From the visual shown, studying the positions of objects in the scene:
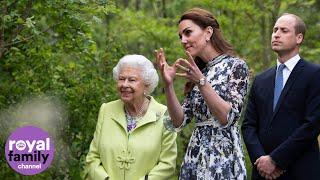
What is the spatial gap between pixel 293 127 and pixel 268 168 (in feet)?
1.11

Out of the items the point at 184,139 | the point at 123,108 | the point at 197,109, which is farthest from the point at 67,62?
the point at 197,109

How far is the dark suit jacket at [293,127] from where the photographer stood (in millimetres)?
3863

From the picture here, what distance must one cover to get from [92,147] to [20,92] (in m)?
1.95

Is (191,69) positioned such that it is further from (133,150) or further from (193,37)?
(133,150)

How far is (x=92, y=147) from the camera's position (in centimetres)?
446

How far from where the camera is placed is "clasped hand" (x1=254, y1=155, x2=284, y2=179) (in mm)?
3910

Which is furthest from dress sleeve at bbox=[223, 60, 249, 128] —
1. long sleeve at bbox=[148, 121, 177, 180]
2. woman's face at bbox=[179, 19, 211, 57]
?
long sleeve at bbox=[148, 121, 177, 180]

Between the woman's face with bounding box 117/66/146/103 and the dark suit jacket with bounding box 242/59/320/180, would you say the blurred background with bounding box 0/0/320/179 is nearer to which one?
the woman's face with bounding box 117/66/146/103

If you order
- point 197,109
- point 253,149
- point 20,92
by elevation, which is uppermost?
point 20,92

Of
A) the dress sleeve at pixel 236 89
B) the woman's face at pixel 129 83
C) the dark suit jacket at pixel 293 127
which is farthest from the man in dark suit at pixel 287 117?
the woman's face at pixel 129 83

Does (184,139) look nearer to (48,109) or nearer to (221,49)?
(48,109)

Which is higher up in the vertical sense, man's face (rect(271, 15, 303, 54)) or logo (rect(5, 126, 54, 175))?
man's face (rect(271, 15, 303, 54))

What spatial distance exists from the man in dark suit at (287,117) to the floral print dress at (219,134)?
286 mm

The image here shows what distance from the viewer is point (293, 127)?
13.0 feet
